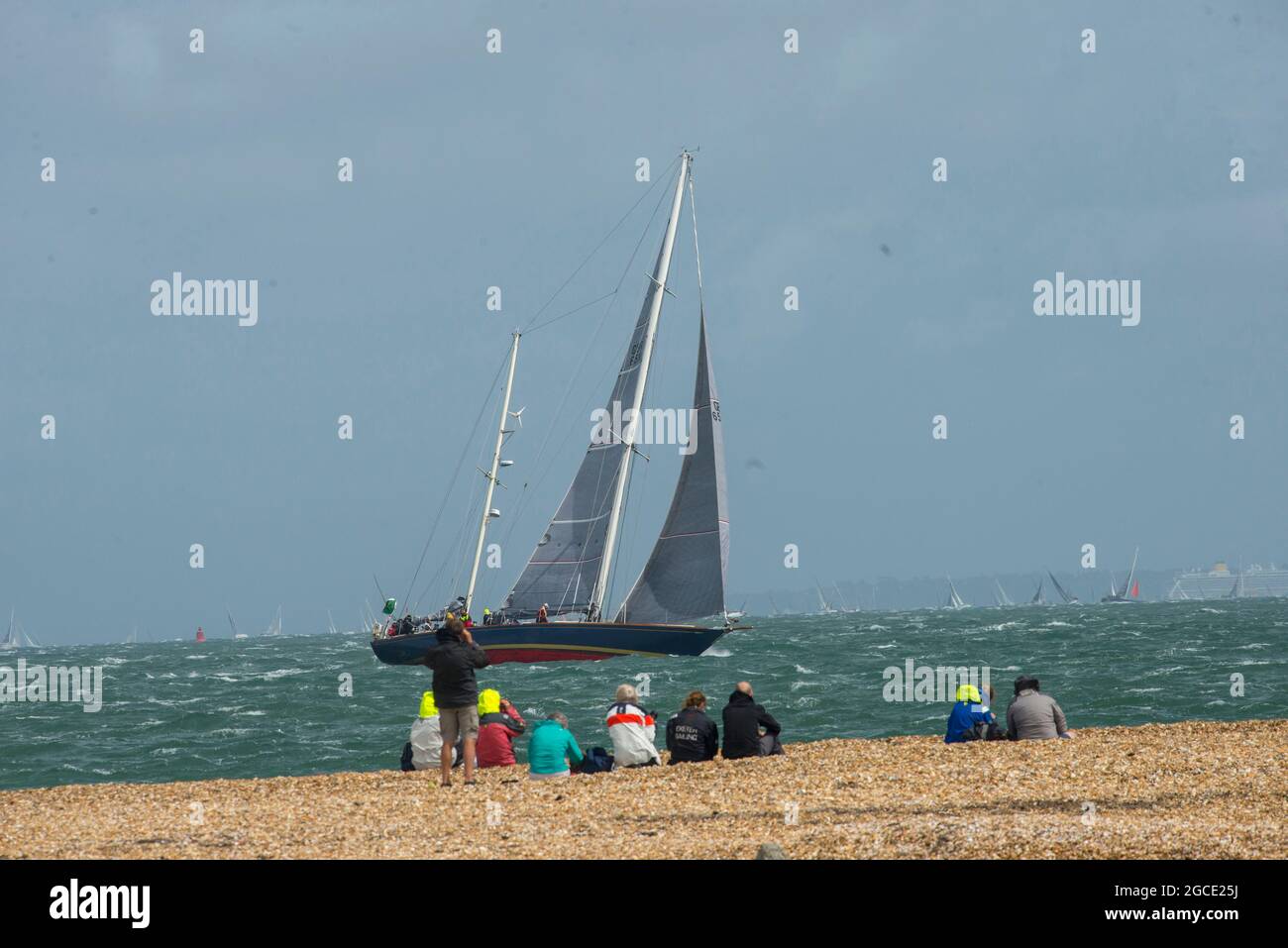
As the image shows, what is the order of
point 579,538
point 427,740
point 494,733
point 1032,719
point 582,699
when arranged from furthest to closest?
1. point 579,538
2. point 582,699
3. point 427,740
4. point 494,733
5. point 1032,719

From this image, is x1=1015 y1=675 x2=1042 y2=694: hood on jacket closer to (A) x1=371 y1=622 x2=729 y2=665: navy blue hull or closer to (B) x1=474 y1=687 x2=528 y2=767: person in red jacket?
(B) x1=474 y1=687 x2=528 y2=767: person in red jacket

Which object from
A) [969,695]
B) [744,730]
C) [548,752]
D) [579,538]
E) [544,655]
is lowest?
[544,655]

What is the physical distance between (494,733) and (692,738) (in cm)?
298

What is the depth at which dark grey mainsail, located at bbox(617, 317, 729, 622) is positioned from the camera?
190 ft

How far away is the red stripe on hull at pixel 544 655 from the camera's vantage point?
60844 millimetres

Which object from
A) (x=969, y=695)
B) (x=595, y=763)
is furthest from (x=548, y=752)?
(x=969, y=695)

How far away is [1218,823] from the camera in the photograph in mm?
12102

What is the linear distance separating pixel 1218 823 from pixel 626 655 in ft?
167

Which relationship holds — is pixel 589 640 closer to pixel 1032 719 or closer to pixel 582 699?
pixel 582 699

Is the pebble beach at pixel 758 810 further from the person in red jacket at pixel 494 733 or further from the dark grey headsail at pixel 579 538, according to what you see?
the dark grey headsail at pixel 579 538

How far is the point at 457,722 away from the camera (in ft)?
56.9

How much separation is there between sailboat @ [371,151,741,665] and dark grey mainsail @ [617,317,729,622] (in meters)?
0.04
